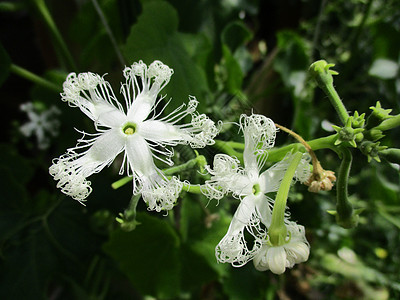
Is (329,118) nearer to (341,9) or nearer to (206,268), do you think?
(341,9)

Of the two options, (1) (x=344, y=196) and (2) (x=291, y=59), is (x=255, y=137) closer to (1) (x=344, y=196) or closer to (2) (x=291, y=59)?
(1) (x=344, y=196)

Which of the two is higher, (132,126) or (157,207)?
(132,126)

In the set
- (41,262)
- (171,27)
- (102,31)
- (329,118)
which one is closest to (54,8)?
(102,31)

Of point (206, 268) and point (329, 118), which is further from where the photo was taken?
point (329, 118)

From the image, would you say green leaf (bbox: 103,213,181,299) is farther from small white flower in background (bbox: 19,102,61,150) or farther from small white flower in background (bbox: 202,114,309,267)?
small white flower in background (bbox: 19,102,61,150)

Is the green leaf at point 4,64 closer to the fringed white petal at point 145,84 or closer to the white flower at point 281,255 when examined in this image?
the fringed white petal at point 145,84

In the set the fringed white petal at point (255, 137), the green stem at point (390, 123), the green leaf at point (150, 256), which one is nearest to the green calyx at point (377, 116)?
the green stem at point (390, 123)

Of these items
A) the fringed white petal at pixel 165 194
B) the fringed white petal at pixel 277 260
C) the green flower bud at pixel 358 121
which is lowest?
the fringed white petal at pixel 277 260
